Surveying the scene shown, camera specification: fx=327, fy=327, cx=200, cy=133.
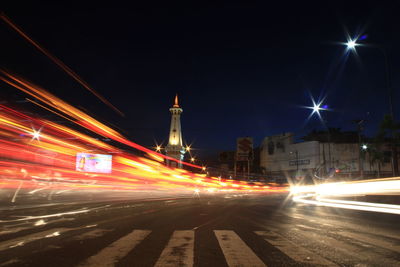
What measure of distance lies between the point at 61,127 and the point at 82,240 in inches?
1017

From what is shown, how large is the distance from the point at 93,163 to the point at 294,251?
4137 cm

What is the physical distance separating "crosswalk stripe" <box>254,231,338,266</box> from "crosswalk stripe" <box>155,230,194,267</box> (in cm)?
172

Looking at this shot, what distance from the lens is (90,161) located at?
43812 millimetres

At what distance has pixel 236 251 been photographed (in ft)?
19.6

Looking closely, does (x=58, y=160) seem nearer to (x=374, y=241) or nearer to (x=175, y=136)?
(x=374, y=241)

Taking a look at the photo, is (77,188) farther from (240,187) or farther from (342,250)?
(240,187)

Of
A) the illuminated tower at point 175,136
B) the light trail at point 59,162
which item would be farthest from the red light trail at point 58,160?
the illuminated tower at point 175,136

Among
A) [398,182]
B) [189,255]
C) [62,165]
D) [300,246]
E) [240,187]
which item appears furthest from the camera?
[240,187]

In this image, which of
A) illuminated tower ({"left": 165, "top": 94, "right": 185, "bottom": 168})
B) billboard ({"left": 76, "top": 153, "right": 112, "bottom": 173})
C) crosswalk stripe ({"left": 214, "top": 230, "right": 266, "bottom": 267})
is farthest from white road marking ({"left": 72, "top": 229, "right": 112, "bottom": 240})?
illuminated tower ({"left": 165, "top": 94, "right": 185, "bottom": 168})

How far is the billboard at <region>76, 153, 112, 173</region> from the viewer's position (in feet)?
143

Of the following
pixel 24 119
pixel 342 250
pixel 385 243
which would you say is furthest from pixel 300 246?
pixel 24 119

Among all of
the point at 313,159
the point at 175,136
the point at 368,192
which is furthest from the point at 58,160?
the point at 175,136

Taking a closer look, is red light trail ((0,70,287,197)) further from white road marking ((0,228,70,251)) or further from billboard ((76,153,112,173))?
white road marking ((0,228,70,251))

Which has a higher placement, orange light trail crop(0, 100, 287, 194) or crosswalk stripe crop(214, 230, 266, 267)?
orange light trail crop(0, 100, 287, 194)
